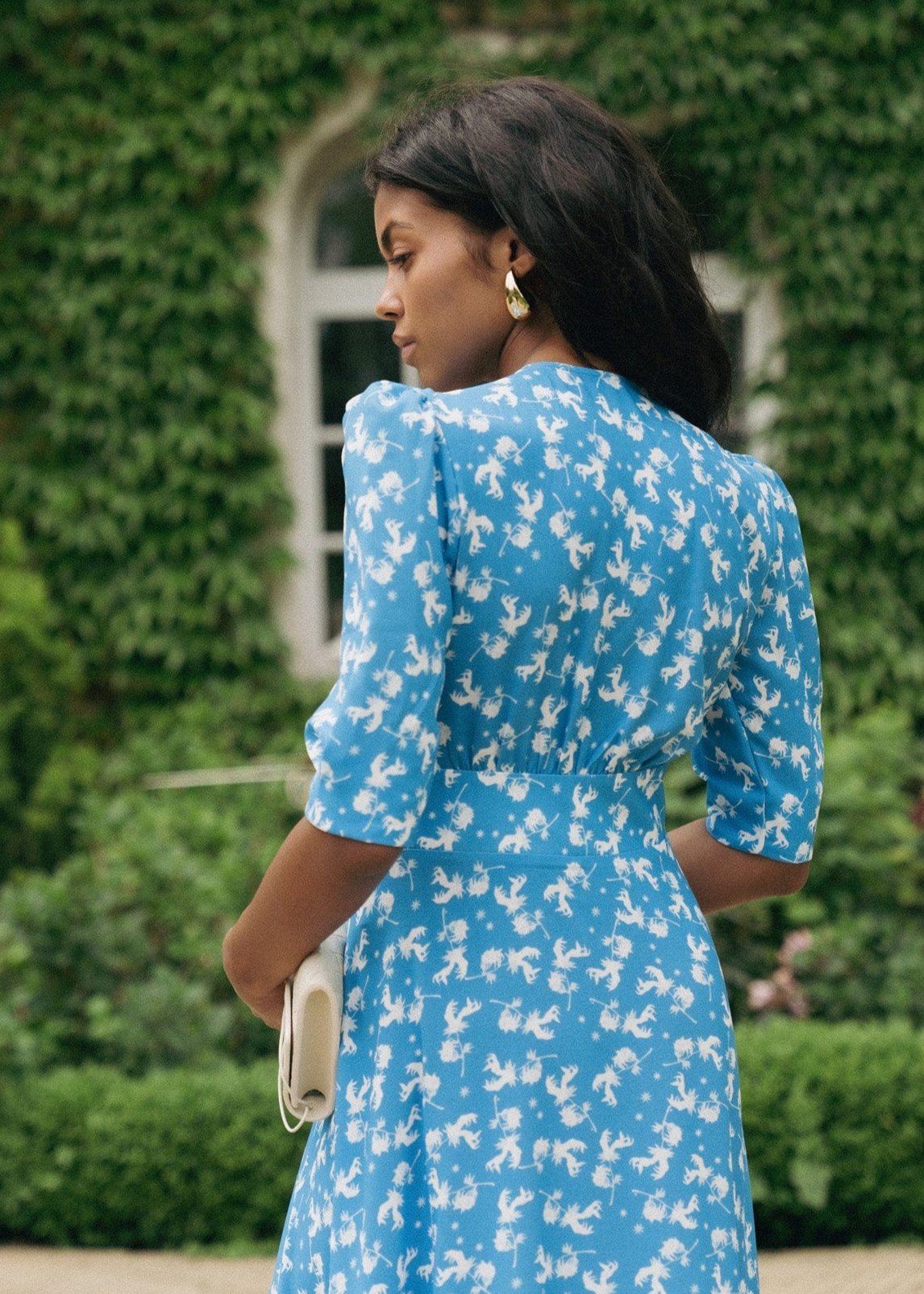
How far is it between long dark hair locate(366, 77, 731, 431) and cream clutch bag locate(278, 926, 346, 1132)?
633mm

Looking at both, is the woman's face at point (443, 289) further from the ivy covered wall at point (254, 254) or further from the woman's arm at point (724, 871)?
the ivy covered wall at point (254, 254)

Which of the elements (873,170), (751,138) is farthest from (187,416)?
(873,170)

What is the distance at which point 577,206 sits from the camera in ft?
4.64

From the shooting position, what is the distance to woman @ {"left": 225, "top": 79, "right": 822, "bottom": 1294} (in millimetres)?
1305

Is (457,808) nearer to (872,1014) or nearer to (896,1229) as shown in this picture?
(896,1229)

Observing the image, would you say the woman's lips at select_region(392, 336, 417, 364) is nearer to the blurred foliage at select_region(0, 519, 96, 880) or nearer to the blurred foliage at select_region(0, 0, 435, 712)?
the blurred foliage at select_region(0, 519, 96, 880)

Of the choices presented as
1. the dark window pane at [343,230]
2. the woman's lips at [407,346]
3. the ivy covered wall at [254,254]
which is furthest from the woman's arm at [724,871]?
the dark window pane at [343,230]

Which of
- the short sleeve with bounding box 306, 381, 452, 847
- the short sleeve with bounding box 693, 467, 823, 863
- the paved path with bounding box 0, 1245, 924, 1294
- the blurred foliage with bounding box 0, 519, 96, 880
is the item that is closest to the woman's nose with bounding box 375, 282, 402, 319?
the short sleeve with bounding box 306, 381, 452, 847

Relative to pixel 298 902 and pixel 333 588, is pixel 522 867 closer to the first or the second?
pixel 298 902

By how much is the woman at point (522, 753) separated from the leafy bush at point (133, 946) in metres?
2.72

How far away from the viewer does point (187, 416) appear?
635 centimetres

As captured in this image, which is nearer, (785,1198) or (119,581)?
(785,1198)

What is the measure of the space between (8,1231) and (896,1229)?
2213 millimetres

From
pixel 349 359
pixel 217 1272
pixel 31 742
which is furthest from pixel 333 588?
pixel 217 1272
